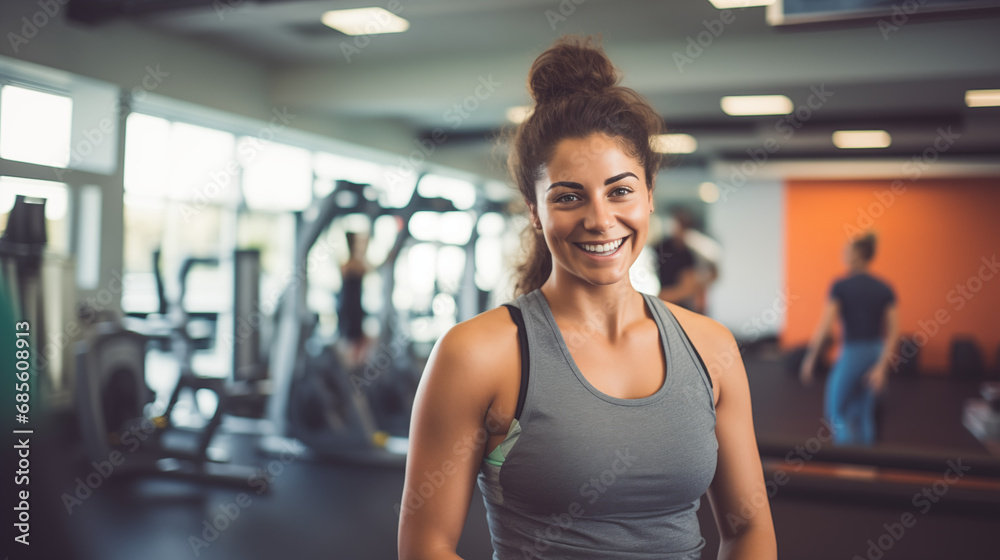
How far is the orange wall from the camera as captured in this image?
9.18 meters

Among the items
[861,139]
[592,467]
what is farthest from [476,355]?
[861,139]

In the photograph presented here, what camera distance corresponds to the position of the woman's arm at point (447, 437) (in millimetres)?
1021

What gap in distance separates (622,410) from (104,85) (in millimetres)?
5097

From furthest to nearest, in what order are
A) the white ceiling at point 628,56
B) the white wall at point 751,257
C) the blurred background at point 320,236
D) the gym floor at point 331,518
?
1. the white wall at point 751,257
2. the white ceiling at point 628,56
3. the blurred background at point 320,236
4. the gym floor at point 331,518

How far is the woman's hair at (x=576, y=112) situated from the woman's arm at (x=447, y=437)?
313mm

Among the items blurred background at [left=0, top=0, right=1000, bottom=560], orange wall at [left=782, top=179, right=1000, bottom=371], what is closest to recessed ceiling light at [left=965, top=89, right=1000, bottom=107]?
blurred background at [left=0, top=0, right=1000, bottom=560]

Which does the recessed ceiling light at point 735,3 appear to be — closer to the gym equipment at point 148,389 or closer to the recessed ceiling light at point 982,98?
the recessed ceiling light at point 982,98

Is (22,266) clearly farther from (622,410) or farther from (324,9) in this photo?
(622,410)

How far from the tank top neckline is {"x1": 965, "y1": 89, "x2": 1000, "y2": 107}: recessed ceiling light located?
6.30 meters

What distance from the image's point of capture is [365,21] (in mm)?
4969

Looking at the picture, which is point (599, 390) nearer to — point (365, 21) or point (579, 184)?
point (579, 184)

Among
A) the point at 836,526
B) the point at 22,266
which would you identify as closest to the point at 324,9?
the point at 22,266

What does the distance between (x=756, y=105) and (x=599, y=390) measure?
251 inches

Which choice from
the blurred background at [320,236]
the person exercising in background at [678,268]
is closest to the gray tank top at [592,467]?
the blurred background at [320,236]
